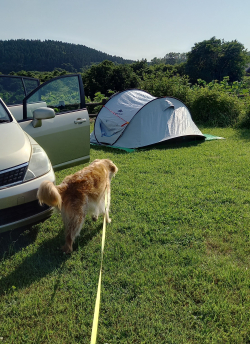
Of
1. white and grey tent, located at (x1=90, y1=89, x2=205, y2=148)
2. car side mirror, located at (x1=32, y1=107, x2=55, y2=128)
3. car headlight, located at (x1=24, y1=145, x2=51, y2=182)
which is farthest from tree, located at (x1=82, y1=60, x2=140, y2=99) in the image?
car headlight, located at (x1=24, y1=145, x2=51, y2=182)

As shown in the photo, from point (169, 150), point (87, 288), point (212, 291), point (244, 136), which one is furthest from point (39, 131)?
point (244, 136)

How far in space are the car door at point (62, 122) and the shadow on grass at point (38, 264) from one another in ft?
5.43

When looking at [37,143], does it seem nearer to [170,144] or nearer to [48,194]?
[48,194]

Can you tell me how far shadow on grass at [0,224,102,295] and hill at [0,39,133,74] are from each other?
44.6 m

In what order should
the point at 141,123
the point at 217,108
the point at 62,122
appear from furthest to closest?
1. the point at 217,108
2. the point at 141,123
3. the point at 62,122

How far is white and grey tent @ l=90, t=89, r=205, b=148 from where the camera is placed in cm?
812

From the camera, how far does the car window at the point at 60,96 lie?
4.44 m

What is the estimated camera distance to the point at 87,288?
2.54m

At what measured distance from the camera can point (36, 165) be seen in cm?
321

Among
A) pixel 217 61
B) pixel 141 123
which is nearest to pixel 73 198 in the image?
pixel 141 123

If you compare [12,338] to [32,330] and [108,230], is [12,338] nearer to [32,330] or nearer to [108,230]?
[32,330]

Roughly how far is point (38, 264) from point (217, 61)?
60184mm

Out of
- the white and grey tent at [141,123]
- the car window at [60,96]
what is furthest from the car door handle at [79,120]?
the white and grey tent at [141,123]

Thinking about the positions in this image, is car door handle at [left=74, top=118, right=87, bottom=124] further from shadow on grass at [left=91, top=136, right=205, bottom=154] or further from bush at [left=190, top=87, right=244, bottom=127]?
bush at [left=190, top=87, right=244, bottom=127]
